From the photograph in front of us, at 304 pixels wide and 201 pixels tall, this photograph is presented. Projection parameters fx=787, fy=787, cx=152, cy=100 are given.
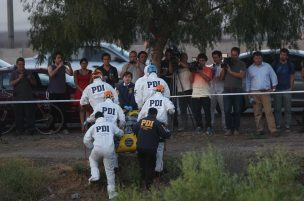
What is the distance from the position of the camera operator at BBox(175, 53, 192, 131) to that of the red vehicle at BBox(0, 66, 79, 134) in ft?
7.88

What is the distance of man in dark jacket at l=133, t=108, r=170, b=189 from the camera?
12242 millimetres

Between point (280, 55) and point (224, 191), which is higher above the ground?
point (280, 55)

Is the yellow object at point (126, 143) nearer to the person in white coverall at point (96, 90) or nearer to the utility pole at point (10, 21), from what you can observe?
the person in white coverall at point (96, 90)

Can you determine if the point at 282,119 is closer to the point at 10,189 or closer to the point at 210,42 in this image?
the point at 210,42

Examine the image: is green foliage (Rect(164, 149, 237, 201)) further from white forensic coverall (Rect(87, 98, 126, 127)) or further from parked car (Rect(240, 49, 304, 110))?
parked car (Rect(240, 49, 304, 110))

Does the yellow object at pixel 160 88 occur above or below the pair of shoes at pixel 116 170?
above

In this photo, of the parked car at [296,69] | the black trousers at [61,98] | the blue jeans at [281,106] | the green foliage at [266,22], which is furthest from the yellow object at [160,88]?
the parked car at [296,69]

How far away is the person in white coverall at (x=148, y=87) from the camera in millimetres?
13195

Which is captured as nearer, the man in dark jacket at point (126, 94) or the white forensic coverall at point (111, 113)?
the white forensic coverall at point (111, 113)

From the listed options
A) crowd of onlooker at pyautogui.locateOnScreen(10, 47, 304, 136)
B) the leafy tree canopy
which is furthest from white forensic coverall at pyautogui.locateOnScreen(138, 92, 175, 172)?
crowd of onlooker at pyautogui.locateOnScreen(10, 47, 304, 136)

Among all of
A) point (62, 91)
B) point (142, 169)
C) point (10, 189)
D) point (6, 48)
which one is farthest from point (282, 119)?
point (6, 48)

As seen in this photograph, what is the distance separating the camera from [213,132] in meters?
16.4

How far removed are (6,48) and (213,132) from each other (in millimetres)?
17357

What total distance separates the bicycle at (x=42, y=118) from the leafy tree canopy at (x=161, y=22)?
1595 millimetres
